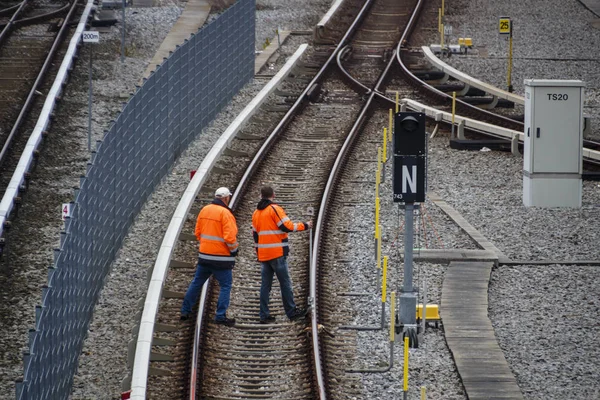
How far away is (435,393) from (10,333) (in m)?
5.02

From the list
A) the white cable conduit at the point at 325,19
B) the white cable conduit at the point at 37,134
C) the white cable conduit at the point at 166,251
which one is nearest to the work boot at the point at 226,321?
the white cable conduit at the point at 166,251

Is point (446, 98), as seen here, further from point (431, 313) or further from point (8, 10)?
point (431, 313)

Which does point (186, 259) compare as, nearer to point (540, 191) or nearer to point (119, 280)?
point (119, 280)

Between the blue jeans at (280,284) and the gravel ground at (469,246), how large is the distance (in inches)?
45.1

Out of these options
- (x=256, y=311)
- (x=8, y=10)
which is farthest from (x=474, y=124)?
(x=8, y=10)

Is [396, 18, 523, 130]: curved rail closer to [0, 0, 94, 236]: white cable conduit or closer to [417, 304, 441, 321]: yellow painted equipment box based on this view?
[0, 0, 94, 236]: white cable conduit

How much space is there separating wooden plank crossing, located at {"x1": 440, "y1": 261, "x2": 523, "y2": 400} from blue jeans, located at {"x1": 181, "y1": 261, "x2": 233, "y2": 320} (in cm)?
235

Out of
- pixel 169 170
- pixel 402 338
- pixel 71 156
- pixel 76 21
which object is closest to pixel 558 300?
pixel 402 338

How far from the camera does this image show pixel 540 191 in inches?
687

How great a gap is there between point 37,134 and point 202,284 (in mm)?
8520

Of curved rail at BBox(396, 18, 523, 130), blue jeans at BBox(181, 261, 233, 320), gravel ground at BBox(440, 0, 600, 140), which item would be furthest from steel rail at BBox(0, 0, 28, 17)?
blue jeans at BBox(181, 261, 233, 320)

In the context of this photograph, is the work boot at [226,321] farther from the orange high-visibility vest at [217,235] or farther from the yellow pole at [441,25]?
the yellow pole at [441,25]

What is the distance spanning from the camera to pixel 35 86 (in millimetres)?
24656

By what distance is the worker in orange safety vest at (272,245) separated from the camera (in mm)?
13211
